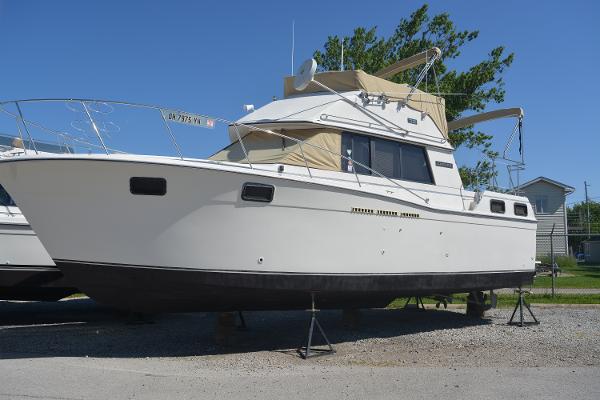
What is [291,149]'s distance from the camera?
24.9 ft

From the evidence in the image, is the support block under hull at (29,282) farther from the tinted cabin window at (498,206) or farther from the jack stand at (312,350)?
the tinted cabin window at (498,206)

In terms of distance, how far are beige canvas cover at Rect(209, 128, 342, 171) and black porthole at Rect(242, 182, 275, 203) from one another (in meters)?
Answer: 0.82

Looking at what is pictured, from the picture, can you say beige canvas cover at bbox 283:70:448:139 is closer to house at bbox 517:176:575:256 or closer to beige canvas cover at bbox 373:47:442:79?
beige canvas cover at bbox 373:47:442:79

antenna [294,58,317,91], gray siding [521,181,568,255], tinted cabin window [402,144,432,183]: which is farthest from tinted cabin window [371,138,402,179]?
gray siding [521,181,568,255]

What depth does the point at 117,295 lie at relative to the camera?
681cm

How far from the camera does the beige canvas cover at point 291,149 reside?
7.49 metres

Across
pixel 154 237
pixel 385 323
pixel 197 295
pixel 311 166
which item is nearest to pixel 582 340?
pixel 385 323

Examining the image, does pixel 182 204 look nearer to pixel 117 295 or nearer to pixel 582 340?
pixel 117 295

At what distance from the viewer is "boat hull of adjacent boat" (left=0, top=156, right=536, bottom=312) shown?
248 inches

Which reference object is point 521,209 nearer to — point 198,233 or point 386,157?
point 386,157

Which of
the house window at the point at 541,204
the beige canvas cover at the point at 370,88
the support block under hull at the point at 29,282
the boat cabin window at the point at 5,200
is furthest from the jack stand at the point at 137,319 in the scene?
the house window at the point at 541,204

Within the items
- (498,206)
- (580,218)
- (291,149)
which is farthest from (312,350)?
(580,218)

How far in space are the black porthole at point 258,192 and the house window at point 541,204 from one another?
30640 mm

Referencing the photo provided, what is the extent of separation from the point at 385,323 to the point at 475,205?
8.63 ft
